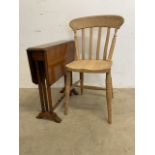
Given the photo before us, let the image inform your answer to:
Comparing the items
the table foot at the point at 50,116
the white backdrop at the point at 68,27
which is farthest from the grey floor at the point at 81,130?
the white backdrop at the point at 68,27

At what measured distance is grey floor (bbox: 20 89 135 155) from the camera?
1159 millimetres

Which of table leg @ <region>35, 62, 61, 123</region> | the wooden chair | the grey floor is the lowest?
the grey floor

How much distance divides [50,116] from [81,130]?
319mm

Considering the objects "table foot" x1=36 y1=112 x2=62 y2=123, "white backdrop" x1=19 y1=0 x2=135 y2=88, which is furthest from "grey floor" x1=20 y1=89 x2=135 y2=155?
"white backdrop" x1=19 y1=0 x2=135 y2=88

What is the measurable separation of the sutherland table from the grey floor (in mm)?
118

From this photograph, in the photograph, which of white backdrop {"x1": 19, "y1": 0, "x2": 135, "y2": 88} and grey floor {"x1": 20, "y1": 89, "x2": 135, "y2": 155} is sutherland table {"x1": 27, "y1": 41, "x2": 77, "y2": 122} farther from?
white backdrop {"x1": 19, "y1": 0, "x2": 135, "y2": 88}

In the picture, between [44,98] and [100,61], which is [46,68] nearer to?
[44,98]

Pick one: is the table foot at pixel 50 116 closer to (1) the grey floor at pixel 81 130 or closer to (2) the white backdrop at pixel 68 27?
(1) the grey floor at pixel 81 130

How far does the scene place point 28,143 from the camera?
123 cm

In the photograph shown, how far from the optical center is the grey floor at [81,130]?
1.16 m

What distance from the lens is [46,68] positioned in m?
1.40

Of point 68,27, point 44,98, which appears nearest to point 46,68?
point 44,98
